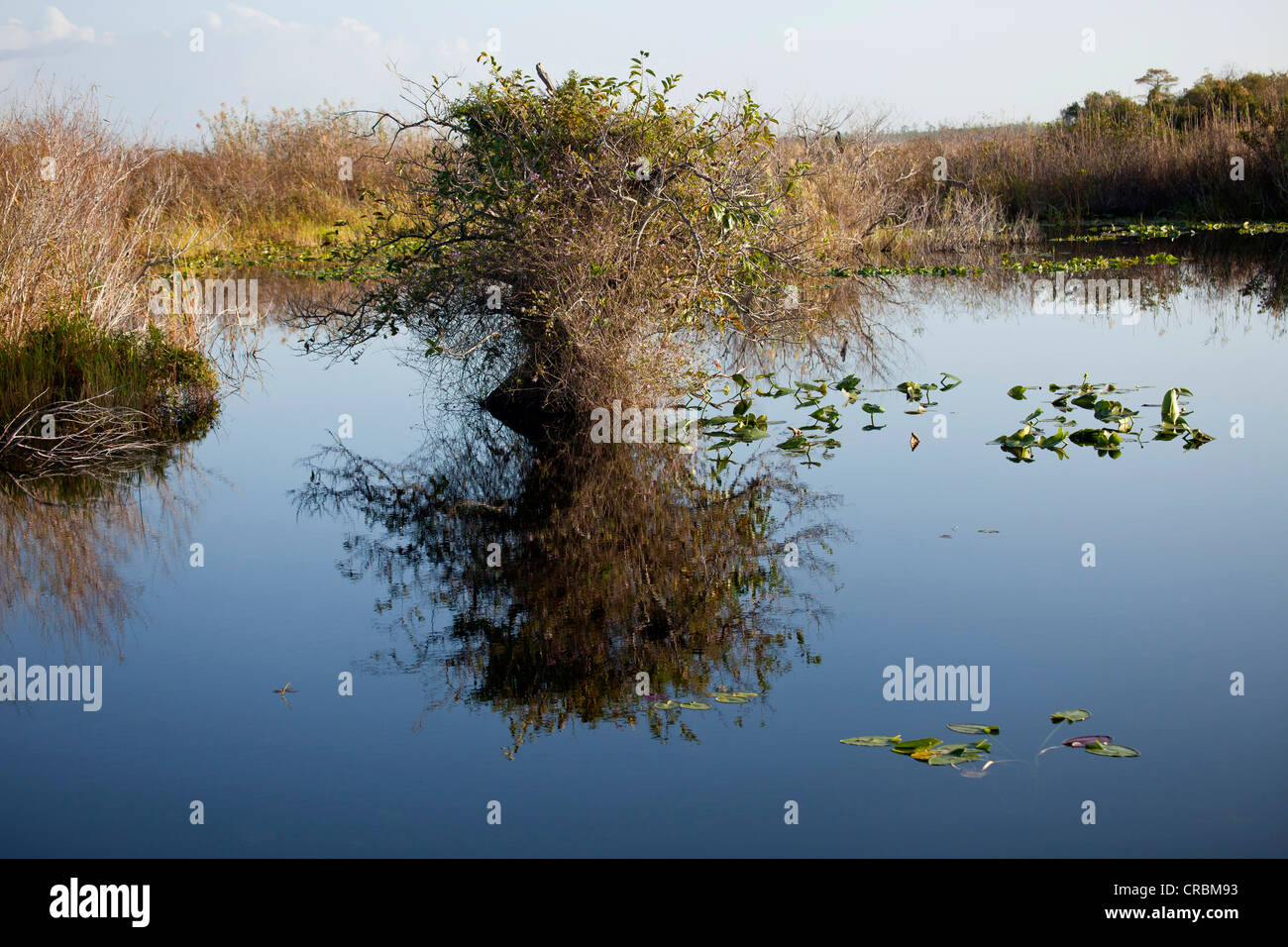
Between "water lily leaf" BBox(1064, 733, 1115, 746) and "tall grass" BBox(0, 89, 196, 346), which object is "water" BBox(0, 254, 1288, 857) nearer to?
"water lily leaf" BBox(1064, 733, 1115, 746)

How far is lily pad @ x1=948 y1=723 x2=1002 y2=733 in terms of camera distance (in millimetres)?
Answer: 4137

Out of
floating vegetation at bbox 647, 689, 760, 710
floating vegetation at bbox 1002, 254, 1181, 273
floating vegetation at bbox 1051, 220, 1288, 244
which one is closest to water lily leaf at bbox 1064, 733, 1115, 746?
floating vegetation at bbox 647, 689, 760, 710

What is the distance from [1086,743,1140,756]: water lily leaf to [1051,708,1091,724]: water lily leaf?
19 centimetres

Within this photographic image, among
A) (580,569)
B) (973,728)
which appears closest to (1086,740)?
(973,728)

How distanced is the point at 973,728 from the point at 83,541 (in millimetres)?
5010

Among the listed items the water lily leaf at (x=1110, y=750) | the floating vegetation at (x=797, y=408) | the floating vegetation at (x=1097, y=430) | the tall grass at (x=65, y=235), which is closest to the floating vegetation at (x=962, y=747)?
the water lily leaf at (x=1110, y=750)

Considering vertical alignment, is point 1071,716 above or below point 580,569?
below

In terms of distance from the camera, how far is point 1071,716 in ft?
13.7

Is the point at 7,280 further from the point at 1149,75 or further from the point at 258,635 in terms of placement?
the point at 1149,75

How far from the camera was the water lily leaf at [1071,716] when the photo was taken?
164 inches

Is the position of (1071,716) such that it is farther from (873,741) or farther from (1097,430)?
(1097,430)
